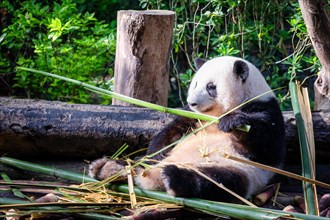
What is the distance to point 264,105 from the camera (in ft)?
12.8

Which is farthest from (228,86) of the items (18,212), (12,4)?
(12,4)

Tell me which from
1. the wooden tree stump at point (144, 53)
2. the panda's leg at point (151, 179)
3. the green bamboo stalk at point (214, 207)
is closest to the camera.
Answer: the green bamboo stalk at point (214, 207)

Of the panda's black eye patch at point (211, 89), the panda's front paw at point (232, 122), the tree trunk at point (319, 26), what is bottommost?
the panda's front paw at point (232, 122)

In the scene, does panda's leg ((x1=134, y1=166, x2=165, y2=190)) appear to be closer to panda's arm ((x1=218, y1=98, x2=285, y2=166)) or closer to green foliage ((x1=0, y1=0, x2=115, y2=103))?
panda's arm ((x1=218, y1=98, x2=285, y2=166))

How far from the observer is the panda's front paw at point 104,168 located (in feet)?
12.4

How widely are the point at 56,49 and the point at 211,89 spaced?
9.48 ft

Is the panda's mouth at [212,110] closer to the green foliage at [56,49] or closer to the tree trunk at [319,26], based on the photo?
the tree trunk at [319,26]

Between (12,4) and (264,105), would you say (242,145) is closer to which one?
(264,105)

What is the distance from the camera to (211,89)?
399 centimetres

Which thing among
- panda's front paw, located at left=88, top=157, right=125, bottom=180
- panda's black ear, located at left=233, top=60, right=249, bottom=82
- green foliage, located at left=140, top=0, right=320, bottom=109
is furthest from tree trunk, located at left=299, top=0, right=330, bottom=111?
green foliage, located at left=140, top=0, right=320, bottom=109

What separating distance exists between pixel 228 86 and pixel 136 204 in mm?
886

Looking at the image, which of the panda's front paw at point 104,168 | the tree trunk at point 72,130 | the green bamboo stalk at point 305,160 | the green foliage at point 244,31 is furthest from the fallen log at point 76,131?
the green foliage at point 244,31

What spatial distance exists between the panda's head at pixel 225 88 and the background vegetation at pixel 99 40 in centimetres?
208

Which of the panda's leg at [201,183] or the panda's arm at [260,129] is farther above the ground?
the panda's arm at [260,129]
